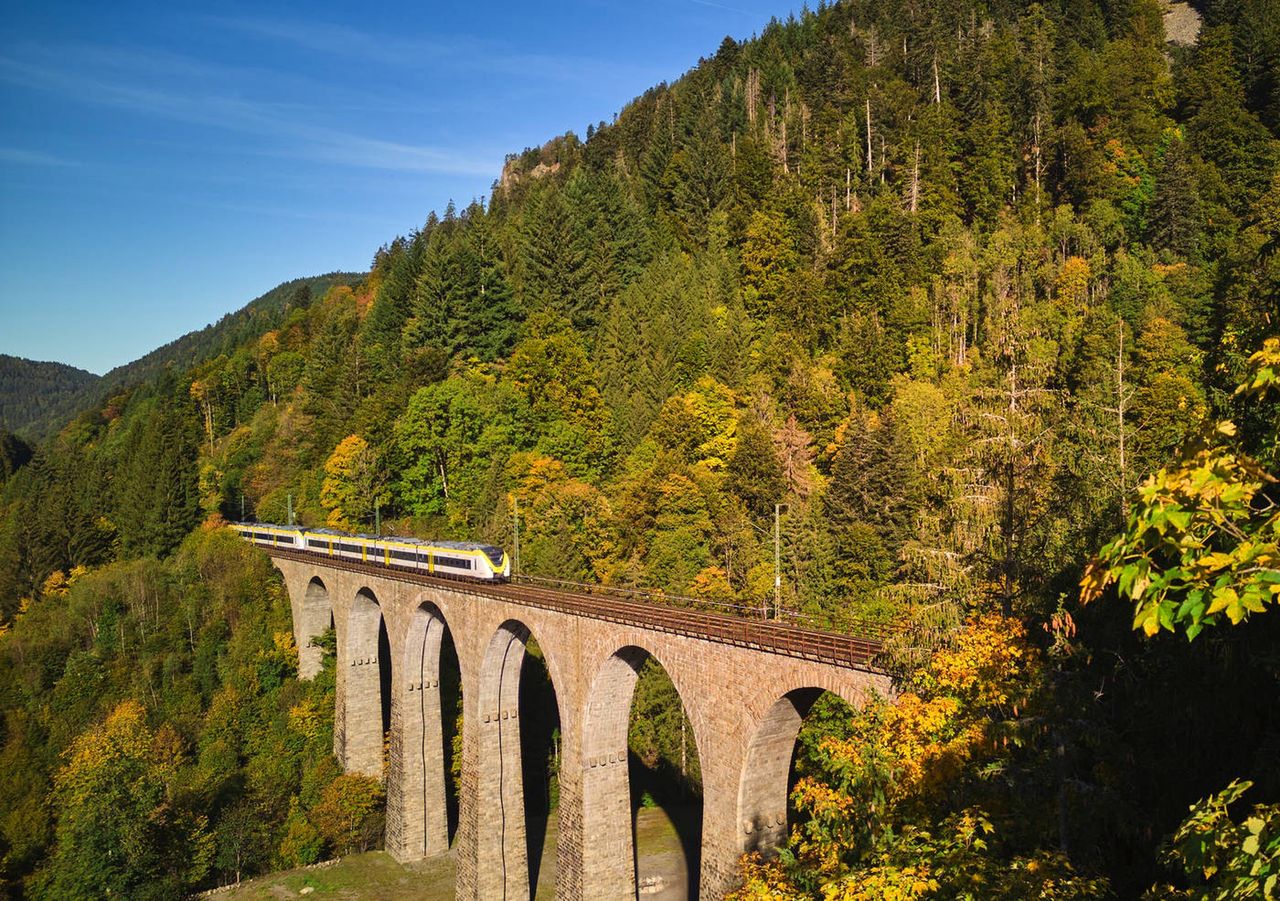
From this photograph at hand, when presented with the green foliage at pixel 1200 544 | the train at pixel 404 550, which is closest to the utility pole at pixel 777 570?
the train at pixel 404 550

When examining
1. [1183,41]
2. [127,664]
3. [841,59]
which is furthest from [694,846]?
[1183,41]

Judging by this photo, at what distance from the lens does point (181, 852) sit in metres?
35.6

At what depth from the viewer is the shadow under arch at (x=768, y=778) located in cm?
1992

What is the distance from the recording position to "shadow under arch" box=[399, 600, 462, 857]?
1436 inches

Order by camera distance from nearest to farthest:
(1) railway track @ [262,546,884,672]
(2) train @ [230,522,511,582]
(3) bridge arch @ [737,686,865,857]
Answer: (1) railway track @ [262,546,884,672], (3) bridge arch @ [737,686,865,857], (2) train @ [230,522,511,582]

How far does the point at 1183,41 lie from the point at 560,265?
6501 cm

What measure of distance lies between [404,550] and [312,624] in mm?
13831

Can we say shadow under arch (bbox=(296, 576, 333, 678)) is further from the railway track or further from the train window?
the railway track

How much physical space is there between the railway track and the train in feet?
2.21

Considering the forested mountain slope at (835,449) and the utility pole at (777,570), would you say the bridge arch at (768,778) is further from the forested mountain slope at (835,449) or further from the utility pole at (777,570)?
the utility pole at (777,570)

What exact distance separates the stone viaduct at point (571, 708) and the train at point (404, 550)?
3.04 feet

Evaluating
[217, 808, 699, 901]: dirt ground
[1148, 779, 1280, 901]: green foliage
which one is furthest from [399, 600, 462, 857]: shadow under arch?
[1148, 779, 1280, 901]: green foliage

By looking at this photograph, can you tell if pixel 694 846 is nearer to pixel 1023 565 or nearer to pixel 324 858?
pixel 324 858

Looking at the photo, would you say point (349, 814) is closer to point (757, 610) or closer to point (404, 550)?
point (404, 550)
